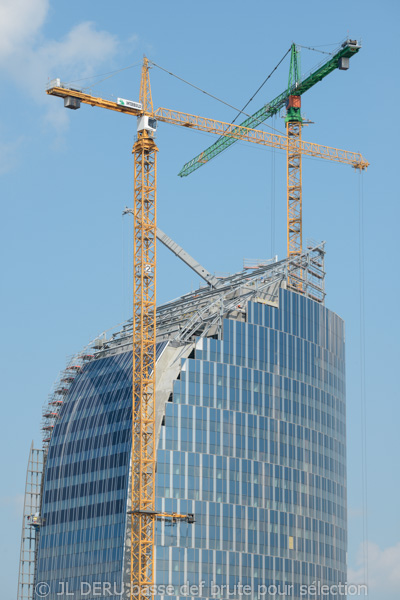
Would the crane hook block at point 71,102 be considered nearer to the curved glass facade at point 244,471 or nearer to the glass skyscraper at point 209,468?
the glass skyscraper at point 209,468

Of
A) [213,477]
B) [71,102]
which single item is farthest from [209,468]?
[71,102]

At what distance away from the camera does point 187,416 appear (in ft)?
587

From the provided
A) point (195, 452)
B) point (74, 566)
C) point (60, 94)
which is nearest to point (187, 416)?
point (195, 452)

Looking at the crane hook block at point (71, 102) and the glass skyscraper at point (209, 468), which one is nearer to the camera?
the crane hook block at point (71, 102)

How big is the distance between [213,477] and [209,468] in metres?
1.45

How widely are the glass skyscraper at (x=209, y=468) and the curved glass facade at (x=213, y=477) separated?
7.6 inches

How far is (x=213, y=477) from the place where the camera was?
180 meters

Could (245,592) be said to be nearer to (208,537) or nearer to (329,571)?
(208,537)

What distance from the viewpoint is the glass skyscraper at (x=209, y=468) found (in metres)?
176

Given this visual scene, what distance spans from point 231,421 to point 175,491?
49.8ft

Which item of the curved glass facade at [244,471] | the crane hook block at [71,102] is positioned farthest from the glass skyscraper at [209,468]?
the crane hook block at [71,102]

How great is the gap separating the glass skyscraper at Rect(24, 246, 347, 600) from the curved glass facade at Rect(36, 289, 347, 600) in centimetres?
19

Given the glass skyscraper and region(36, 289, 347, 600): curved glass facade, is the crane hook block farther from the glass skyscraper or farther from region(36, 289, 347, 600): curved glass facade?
region(36, 289, 347, 600): curved glass facade

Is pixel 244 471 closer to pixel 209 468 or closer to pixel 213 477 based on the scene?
pixel 213 477
